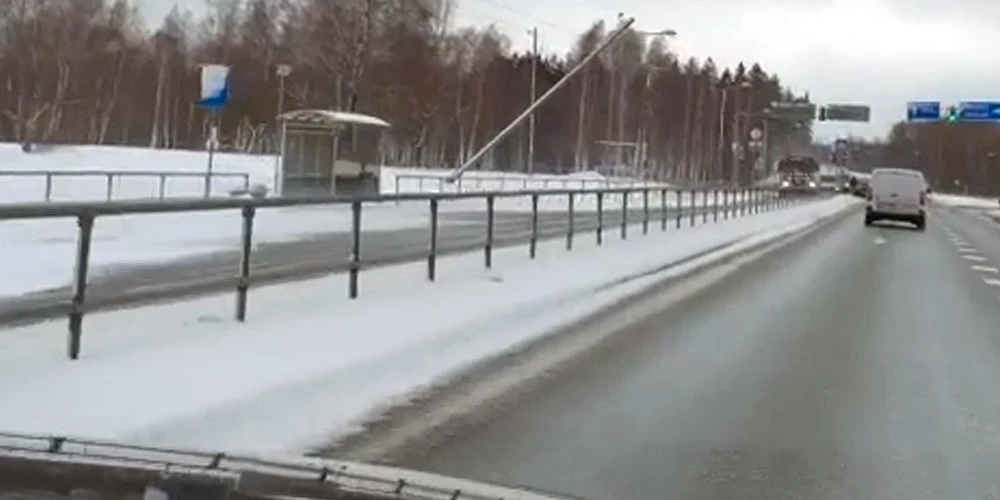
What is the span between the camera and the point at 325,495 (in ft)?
16.7

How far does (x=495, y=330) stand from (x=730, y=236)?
919 inches

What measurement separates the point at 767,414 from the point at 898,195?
41.3m

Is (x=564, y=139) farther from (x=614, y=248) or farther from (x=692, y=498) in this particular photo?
(x=692, y=498)

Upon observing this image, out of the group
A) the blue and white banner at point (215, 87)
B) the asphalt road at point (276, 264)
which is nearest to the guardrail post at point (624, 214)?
the asphalt road at point (276, 264)

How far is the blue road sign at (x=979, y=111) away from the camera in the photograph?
90438 mm

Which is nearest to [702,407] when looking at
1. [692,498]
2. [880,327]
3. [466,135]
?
[692,498]

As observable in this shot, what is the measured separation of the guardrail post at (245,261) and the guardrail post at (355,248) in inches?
87.2

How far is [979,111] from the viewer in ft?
298

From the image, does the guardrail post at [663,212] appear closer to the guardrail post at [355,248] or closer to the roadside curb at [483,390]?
the roadside curb at [483,390]

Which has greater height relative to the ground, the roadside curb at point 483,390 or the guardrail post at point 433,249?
the guardrail post at point 433,249

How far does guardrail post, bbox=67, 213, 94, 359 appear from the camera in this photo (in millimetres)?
9406

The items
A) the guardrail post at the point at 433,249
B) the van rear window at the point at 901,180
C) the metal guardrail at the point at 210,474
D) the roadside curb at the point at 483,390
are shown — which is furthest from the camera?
the van rear window at the point at 901,180

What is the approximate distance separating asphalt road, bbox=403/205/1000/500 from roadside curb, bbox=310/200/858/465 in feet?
0.55

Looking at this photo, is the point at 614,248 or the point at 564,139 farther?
the point at 564,139
